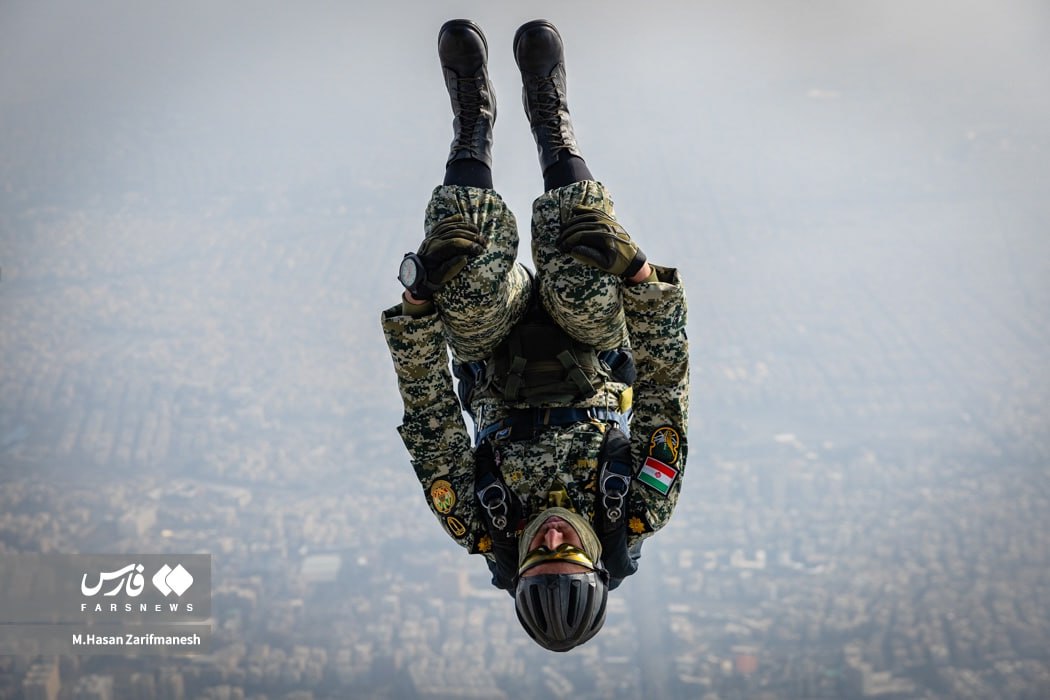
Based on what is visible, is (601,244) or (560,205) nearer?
(601,244)

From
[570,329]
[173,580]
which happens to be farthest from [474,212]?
[173,580]

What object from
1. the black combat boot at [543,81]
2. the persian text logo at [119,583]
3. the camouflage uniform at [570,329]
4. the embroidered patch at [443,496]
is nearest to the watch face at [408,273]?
the camouflage uniform at [570,329]

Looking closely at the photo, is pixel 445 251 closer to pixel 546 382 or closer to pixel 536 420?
pixel 546 382

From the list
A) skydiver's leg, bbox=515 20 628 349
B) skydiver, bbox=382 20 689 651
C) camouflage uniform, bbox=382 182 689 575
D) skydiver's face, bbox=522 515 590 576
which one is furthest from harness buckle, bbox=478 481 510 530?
skydiver's leg, bbox=515 20 628 349

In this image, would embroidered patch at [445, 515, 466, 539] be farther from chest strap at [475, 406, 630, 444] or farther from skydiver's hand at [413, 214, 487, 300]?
skydiver's hand at [413, 214, 487, 300]

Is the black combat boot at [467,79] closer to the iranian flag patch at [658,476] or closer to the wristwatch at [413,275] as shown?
the wristwatch at [413,275]

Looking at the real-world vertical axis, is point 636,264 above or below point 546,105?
below

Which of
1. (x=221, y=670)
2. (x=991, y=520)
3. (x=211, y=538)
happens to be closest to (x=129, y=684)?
(x=221, y=670)

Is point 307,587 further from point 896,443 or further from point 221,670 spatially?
point 896,443
